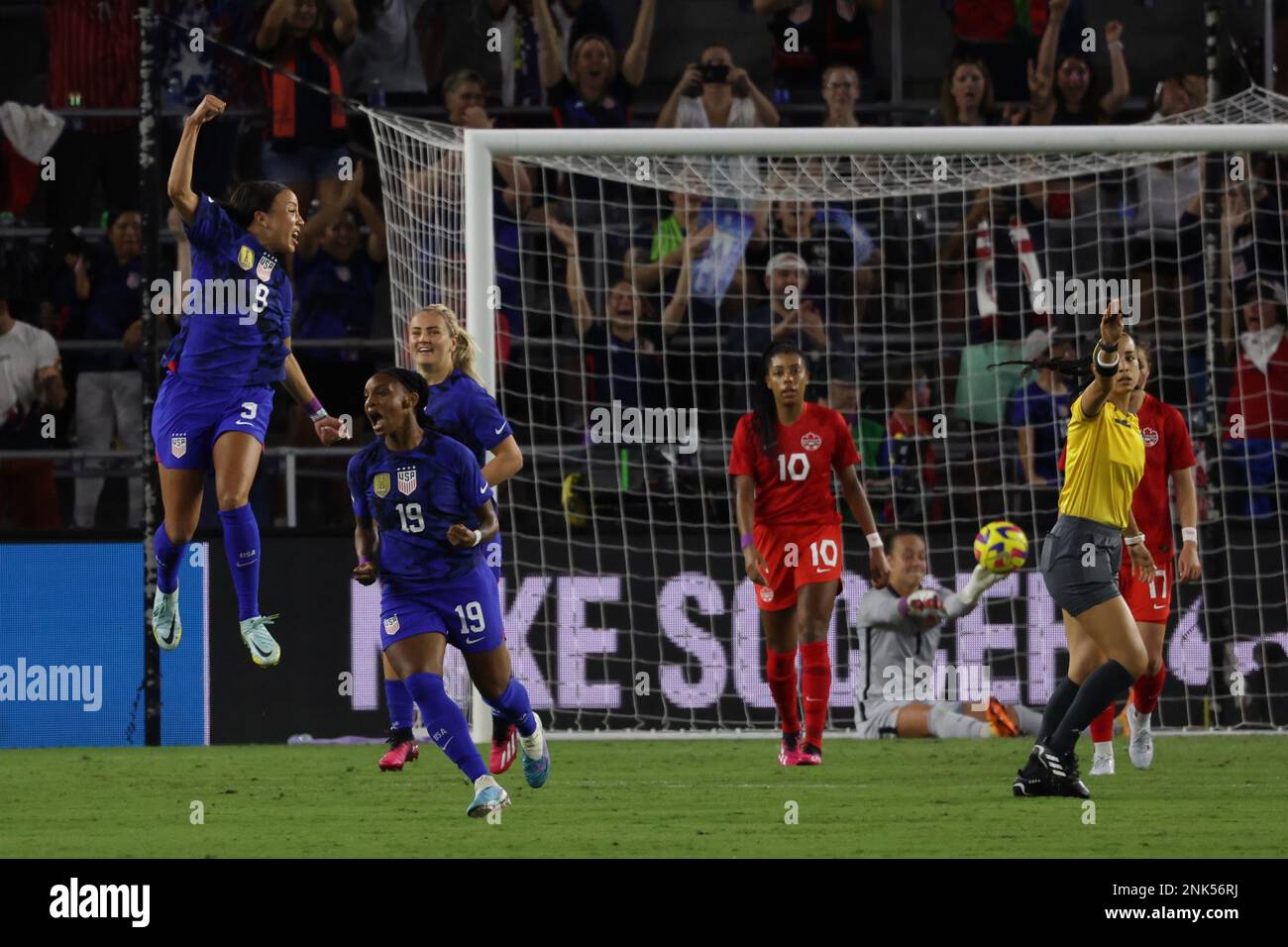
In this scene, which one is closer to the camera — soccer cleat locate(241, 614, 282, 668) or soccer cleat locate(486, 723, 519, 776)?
soccer cleat locate(241, 614, 282, 668)

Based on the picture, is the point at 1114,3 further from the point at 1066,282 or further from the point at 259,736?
the point at 259,736

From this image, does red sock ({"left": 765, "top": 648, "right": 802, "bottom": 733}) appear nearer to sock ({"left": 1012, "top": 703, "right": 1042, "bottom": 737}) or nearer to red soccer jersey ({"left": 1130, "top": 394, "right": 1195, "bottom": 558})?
red soccer jersey ({"left": 1130, "top": 394, "right": 1195, "bottom": 558})

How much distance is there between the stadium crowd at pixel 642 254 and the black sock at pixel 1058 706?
4.47m

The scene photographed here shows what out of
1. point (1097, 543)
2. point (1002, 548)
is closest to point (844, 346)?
point (1002, 548)

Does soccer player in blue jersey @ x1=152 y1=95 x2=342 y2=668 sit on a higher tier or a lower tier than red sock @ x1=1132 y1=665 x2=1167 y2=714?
higher

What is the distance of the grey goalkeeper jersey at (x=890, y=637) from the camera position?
39.2 ft

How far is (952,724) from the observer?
12.2 m

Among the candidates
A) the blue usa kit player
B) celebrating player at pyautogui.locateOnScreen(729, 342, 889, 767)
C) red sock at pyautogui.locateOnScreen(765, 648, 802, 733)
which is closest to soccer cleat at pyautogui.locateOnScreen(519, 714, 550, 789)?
the blue usa kit player

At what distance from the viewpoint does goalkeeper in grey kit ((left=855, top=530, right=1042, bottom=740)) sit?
11.9 meters

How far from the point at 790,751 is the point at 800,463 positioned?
4.75ft

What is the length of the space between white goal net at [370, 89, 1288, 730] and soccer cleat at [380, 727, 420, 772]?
246 cm

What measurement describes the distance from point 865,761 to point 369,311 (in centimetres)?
534

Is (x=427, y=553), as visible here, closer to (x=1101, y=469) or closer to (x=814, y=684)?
(x=1101, y=469)

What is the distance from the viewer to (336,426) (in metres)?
8.84
